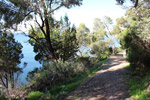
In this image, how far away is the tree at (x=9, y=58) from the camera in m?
10.8

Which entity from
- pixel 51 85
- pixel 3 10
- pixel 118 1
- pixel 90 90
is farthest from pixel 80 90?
pixel 3 10

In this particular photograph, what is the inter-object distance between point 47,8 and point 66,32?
3.75m

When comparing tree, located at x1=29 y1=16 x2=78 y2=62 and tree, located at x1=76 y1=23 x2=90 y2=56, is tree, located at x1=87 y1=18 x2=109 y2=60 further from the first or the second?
tree, located at x1=29 y1=16 x2=78 y2=62

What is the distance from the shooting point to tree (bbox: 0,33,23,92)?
425 inches

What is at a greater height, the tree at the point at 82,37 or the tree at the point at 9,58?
the tree at the point at 82,37

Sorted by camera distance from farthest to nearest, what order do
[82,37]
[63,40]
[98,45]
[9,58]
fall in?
[82,37] < [98,45] < [63,40] < [9,58]

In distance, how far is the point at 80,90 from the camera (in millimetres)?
5855

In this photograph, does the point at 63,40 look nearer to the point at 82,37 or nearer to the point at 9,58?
the point at 9,58

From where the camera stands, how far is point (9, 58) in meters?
11.3

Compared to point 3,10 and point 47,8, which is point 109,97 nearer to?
point 47,8

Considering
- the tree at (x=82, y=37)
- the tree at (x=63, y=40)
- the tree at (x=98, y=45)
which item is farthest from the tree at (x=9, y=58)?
the tree at (x=82, y=37)

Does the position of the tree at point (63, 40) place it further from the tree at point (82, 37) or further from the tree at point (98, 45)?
the tree at point (82, 37)

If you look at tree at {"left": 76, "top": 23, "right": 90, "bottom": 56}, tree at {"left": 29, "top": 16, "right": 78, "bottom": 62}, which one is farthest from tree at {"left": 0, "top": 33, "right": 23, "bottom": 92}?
tree at {"left": 76, "top": 23, "right": 90, "bottom": 56}

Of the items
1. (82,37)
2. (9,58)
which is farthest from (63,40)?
(82,37)
